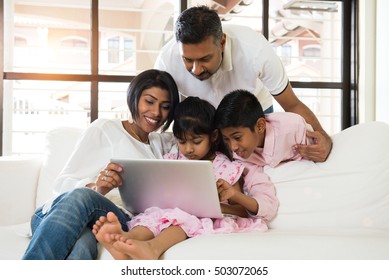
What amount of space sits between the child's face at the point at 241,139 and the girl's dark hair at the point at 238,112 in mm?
17

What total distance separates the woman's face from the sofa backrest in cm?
50

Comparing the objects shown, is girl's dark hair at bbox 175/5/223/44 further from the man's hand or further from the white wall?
the white wall

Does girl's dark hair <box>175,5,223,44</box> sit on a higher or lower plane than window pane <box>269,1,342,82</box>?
lower

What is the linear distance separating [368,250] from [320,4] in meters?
3.11

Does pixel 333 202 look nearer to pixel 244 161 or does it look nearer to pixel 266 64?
pixel 244 161

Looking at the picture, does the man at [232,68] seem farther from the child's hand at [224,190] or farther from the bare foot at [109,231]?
the bare foot at [109,231]

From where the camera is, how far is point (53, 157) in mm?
2193

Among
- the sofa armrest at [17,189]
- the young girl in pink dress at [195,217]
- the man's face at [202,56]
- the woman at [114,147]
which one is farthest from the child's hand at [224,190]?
the sofa armrest at [17,189]

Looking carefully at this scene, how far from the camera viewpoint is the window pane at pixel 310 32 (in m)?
4.06

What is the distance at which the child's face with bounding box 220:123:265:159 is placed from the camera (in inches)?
69.2

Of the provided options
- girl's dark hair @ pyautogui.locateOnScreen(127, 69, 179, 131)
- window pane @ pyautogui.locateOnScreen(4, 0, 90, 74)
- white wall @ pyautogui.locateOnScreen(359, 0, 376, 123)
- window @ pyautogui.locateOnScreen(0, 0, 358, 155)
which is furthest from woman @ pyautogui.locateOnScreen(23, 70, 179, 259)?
window pane @ pyautogui.locateOnScreen(4, 0, 90, 74)

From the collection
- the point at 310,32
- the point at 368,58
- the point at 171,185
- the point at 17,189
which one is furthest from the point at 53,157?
the point at 310,32

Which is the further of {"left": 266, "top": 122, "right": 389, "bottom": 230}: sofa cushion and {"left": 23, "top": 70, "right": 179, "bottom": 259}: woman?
{"left": 266, "top": 122, "right": 389, "bottom": 230}: sofa cushion

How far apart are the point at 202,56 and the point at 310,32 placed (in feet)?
11.5
